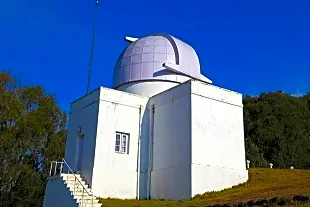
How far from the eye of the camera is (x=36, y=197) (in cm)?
2800

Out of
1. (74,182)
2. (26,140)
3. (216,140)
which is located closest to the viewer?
(74,182)

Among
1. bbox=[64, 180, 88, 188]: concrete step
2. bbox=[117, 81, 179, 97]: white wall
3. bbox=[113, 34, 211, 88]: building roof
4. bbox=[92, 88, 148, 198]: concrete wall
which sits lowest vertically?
bbox=[64, 180, 88, 188]: concrete step

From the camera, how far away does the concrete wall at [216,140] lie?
16781mm

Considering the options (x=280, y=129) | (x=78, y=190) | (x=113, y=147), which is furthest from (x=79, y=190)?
(x=280, y=129)

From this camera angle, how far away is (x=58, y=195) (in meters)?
17.6

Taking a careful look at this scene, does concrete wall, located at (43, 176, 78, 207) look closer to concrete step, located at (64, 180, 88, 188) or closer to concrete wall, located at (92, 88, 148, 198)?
concrete step, located at (64, 180, 88, 188)

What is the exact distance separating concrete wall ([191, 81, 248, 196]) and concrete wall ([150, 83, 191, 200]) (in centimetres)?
39

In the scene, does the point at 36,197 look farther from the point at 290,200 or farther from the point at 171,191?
the point at 290,200

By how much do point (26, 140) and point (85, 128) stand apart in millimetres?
9611

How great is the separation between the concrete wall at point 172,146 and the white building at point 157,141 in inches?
1.5

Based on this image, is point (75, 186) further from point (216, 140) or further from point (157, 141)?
point (216, 140)

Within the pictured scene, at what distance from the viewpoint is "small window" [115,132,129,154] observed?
741 inches

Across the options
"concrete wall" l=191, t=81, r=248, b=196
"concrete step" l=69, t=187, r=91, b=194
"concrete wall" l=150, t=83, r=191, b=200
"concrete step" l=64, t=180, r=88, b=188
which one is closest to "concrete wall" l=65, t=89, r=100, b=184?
"concrete step" l=64, t=180, r=88, b=188

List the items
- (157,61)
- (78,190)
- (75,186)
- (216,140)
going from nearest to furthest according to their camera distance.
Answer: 1. (78,190)
2. (75,186)
3. (216,140)
4. (157,61)
